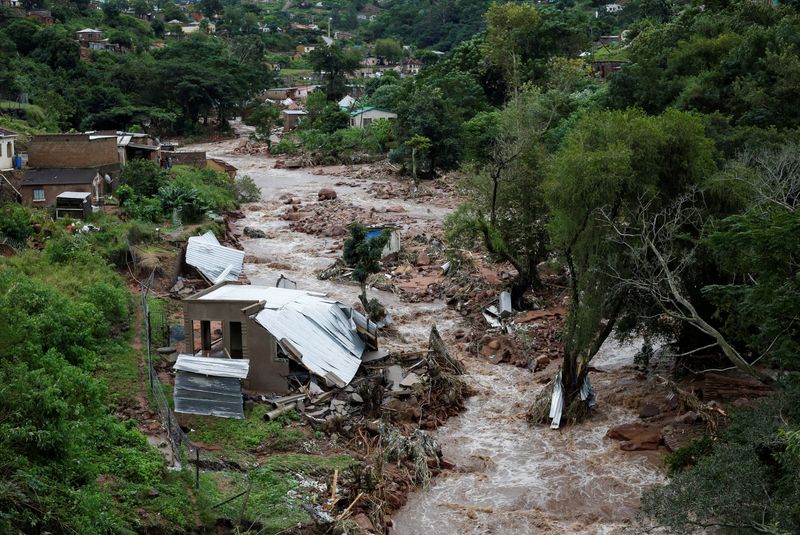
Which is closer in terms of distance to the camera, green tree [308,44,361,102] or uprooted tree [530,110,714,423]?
uprooted tree [530,110,714,423]

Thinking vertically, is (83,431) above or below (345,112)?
above

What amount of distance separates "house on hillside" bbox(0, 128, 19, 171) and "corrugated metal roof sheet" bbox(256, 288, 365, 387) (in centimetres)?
1659

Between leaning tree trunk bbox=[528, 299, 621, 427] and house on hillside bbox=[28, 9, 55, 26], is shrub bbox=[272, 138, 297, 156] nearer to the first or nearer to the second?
house on hillside bbox=[28, 9, 55, 26]

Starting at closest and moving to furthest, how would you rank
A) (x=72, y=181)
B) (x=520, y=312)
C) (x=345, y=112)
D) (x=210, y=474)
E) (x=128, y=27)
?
(x=210, y=474) → (x=520, y=312) → (x=72, y=181) → (x=345, y=112) → (x=128, y=27)

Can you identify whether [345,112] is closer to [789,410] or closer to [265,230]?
[265,230]

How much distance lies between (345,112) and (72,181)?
124 feet

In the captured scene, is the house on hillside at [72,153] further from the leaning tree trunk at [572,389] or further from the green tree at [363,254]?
the leaning tree trunk at [572,389]

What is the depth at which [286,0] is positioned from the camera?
161125 millimetres

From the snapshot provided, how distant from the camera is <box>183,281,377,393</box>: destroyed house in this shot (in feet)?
59.3

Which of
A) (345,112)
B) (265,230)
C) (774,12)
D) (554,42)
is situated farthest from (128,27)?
Answer: (774,12)

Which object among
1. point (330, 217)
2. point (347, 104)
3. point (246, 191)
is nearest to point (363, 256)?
point (330, 217)

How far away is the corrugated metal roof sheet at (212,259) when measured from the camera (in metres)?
26.6

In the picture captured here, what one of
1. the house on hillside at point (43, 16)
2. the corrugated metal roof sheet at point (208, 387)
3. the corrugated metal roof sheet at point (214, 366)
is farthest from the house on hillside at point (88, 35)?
the corrugated metal roof sheet at point (208, 387)

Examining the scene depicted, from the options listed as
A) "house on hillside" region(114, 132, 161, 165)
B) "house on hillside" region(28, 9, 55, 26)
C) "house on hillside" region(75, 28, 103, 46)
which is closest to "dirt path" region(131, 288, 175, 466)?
"house on hillside" region(114, 132, 161, 165)
